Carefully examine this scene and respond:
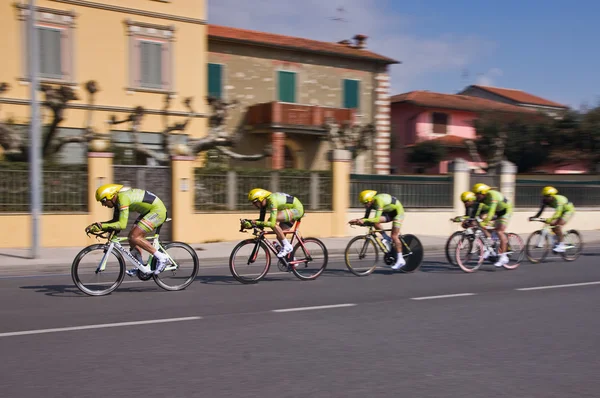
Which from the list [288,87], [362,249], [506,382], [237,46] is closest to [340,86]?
[288,87]

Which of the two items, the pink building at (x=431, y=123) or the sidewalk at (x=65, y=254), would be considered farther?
the pink building at (x=431, y=123)

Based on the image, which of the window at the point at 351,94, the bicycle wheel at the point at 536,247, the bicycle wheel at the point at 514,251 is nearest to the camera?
the bicycle wheel at the point at 514,251

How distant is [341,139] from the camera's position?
81.2 feet

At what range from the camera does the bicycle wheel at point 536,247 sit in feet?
45.9

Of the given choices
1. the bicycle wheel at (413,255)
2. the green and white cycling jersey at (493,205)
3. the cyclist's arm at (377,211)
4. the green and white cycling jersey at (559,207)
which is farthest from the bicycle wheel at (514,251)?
the cyclist's arm at (377,211)

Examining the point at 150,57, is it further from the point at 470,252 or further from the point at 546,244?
Answer: the point at 546,244

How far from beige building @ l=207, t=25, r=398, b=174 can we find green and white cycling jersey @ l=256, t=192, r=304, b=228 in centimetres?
1373

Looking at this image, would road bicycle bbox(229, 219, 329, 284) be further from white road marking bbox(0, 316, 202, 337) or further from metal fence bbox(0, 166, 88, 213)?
metal fence bbox(0, 166, 88, 213)

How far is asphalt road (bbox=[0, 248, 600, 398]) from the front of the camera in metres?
5.20

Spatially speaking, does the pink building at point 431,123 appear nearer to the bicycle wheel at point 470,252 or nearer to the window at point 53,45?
the window at point 53,45

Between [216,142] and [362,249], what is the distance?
8.67 m

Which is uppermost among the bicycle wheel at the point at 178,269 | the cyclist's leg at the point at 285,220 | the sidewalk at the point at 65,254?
the cyclist's leg at the point at 285,220

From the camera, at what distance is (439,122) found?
41438 millimetres

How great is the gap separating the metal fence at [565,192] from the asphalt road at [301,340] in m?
12.3
